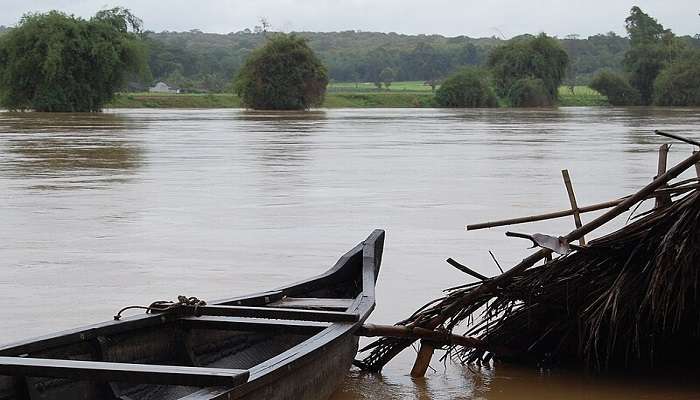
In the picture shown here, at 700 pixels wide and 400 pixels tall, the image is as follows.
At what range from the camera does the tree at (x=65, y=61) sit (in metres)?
57.6

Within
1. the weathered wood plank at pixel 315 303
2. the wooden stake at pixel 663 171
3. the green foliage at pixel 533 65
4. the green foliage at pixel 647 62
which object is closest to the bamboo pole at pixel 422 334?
the weathered wood plank at pixel 315 303

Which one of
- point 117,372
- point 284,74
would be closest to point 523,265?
point 117,372

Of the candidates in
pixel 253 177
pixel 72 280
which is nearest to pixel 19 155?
pixel 253 177

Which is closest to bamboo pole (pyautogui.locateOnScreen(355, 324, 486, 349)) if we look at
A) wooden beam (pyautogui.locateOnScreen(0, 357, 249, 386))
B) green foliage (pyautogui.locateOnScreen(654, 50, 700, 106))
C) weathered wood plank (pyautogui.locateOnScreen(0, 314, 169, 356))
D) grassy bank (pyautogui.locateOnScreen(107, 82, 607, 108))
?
weathered wood plank (pyautogui.locateOnScreen(0, 314, 169, 356))

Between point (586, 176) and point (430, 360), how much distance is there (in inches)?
498

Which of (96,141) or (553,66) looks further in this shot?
(553,66)

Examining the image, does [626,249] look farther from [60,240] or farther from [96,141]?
[96,141]

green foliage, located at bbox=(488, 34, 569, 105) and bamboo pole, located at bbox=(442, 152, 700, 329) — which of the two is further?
green foliage, located at bbox=(488, 34, 569, 105)

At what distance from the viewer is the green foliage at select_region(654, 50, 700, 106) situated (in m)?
78.5

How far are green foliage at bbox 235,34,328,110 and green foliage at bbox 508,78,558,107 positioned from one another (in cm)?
1736

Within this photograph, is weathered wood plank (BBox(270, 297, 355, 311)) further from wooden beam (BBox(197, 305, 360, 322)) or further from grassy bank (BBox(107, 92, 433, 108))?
grassy bank (BBox(107, 92, 433, 108))

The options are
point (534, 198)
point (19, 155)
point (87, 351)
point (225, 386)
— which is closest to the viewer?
point (225, 386)

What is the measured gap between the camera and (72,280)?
927cm

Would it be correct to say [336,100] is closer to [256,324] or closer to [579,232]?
[579,232]
